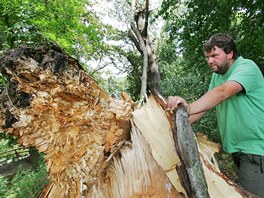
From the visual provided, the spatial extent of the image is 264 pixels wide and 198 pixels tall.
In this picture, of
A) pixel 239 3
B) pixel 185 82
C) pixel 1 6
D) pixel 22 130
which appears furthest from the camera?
pixel 185 82

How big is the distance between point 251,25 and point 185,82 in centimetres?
494

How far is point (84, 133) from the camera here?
58.4 inches

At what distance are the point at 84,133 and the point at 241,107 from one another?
110 cm

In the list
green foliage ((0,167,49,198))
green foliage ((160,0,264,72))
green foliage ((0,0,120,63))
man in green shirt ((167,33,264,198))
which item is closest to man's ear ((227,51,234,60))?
man in green shirt ((167,33,264,198))

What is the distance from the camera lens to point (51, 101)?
55.6 inches

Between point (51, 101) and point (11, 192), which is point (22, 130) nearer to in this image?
point (51, 101)

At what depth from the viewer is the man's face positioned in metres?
1.80

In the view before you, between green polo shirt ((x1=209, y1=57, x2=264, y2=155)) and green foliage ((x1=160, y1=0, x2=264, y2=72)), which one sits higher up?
green foliage ((x1=160, y1=0, x2=264, y2=72))

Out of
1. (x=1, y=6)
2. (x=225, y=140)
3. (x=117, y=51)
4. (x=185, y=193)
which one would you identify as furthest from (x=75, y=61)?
(x=117, y=51)

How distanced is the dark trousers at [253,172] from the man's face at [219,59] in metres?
0.66

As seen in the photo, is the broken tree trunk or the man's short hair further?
the man's short hair

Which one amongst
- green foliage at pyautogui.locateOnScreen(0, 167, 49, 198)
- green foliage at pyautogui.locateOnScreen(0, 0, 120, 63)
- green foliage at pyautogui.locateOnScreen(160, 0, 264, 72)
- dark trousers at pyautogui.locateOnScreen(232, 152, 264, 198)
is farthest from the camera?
green foliage at pyautogui.locateOnScreen(0, 167, 49, 198)

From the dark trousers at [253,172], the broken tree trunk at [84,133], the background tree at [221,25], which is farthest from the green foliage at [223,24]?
the broken tree trunk at [84,133]

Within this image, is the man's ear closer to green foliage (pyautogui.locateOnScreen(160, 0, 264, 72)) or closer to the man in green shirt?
the man in green shirt
